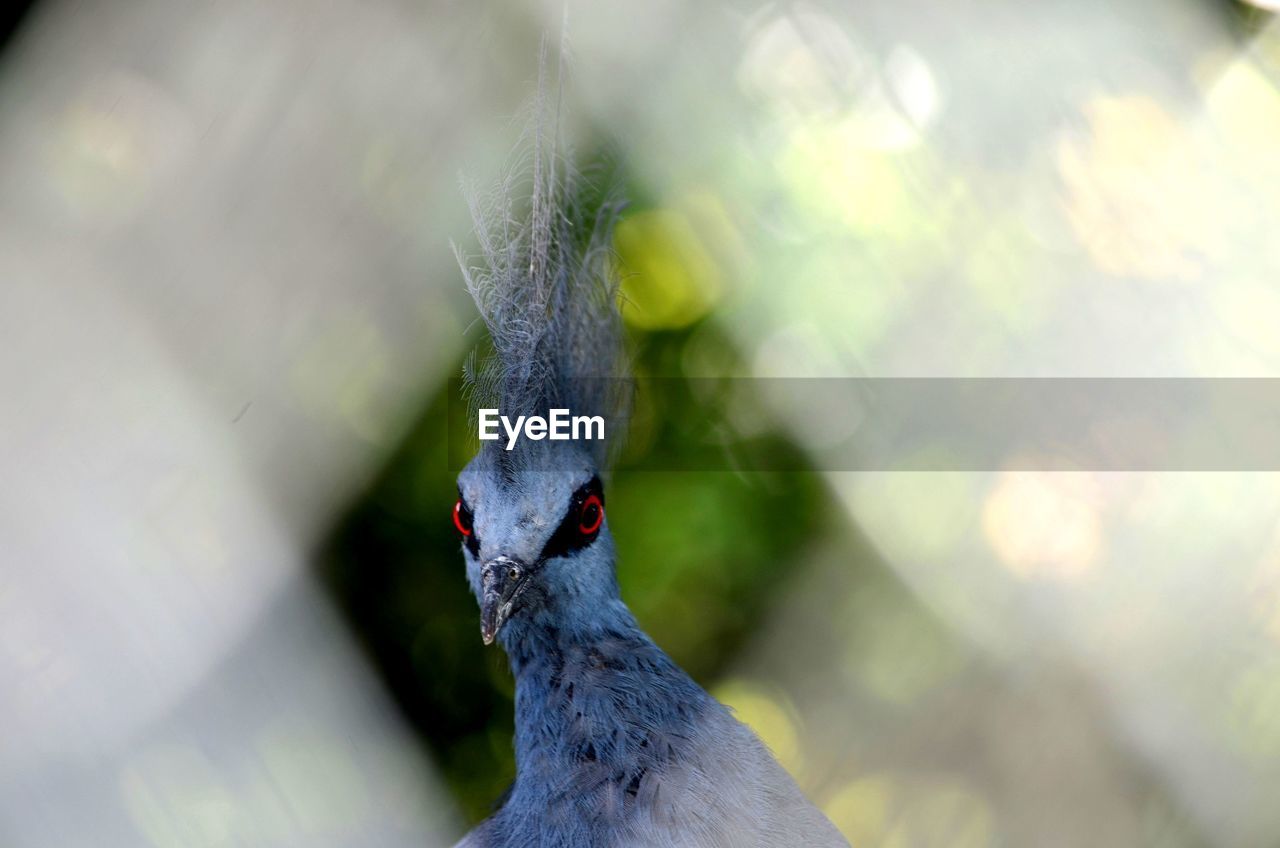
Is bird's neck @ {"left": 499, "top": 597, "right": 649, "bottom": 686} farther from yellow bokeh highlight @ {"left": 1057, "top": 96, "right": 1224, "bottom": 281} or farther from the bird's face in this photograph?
yellow bokeh highlight @ {"left": 1057, "top": 96, "right": 1224, "bottom": 281}

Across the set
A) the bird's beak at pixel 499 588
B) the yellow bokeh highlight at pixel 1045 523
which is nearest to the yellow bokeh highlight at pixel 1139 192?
the yellow bokeh highlight at pixel 1045 523

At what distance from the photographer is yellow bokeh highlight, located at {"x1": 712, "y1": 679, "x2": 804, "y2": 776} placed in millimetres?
1412

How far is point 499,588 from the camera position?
36.2 inches

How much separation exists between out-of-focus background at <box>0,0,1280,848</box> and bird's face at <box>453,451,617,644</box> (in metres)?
0.27

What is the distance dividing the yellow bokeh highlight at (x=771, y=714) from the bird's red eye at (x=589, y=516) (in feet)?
1.71

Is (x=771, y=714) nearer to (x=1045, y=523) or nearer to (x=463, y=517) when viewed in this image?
(x=1045, y=523)

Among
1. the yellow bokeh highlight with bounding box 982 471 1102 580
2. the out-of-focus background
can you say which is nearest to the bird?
the out-of-focus background

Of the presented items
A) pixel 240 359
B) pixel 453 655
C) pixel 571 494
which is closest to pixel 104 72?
pixel 240 359

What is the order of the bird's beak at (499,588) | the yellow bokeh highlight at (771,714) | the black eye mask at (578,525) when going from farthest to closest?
the yellow bokeh highlight at (771,714) < the black eye mask at (578,525) < the bird's beak at (499,588)

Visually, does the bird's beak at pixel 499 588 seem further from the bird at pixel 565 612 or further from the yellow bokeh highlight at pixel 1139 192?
the yellow bokeh highlight at pixel 1139 192

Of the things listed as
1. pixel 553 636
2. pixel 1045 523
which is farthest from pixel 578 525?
pixel 1045 523

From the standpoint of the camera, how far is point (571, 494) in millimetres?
999

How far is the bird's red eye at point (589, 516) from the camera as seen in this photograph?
3.32 feet

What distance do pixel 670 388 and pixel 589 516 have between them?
375mm
